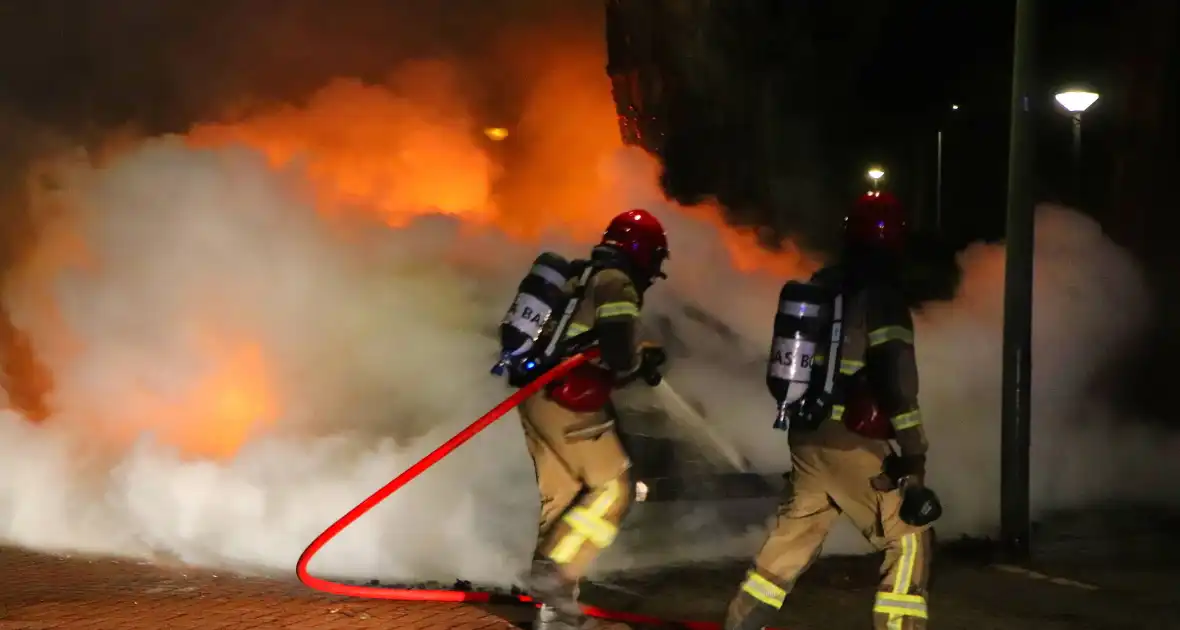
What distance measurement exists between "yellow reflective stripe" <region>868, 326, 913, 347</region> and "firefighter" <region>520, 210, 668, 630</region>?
0.96m

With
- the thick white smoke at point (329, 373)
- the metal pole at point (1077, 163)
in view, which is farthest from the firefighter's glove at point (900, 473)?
the metal pole at point (1077, 163)

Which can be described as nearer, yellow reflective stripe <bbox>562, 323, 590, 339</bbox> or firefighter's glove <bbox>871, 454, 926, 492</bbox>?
firefighter's glove <bbox>871, 454, 926, 492</bbox>

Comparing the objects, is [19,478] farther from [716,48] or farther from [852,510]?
[716,48]

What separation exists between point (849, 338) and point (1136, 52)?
851 cm

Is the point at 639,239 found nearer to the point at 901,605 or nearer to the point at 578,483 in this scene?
the point at 578,483

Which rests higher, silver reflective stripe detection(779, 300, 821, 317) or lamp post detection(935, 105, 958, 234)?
lamp post detection(935, 105, 958, 234)

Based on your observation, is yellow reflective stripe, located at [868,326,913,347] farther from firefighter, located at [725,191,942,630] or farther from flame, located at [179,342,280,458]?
flame, located at [179,342,280,458]

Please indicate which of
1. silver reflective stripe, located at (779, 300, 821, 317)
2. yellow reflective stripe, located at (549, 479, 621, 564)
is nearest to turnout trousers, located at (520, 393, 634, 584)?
yellow reflective stripe, located at (549, 479, 621, 564)

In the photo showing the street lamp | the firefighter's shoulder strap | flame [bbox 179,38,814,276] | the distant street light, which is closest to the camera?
the firefighter's shoulder strap

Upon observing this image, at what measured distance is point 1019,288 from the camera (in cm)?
616

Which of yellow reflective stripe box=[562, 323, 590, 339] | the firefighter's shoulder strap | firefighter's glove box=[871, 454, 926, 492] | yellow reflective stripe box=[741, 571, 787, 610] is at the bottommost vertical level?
yellow reflective stripe box=[741, 571, 787, 610]

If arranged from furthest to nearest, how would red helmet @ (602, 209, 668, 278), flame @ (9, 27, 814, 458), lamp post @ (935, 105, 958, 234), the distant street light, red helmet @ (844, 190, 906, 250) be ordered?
lamp post @ (935, 105, 958, 234) → the distant street light → flame @ (9, 27, 814, 458) → red helmet @ (602, 209, 668, 278) → red helmet @ (844, 190, 906, 250)

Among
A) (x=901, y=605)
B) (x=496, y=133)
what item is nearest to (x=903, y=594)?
(x=901, y=605)

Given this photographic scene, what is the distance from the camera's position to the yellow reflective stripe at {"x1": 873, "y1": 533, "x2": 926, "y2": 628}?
3910 mm
